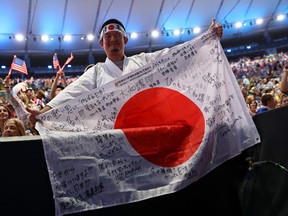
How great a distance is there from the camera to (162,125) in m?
1.97

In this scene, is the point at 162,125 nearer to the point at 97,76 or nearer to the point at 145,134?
the point at 145,134

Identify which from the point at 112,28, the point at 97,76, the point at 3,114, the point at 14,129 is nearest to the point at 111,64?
the point at 97,76

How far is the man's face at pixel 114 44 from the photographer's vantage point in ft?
8.33

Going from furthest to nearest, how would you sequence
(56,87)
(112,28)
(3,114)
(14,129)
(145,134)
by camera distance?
(56,87)
(3,114)
(14,129)
(112,28)
(145,134)

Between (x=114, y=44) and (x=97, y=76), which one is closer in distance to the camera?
(x=97, y=76)

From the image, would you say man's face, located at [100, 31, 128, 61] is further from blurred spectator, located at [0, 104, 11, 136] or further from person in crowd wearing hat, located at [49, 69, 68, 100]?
person in crowd wearing hat, located at [49, 69, 68, 100]

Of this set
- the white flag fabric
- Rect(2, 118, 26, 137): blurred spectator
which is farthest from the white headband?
Rect(2, 118, 26, 137): blurred spectator

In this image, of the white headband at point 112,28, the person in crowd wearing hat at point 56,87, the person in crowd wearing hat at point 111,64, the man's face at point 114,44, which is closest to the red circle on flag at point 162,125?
the person in crowd wearing hat at point 111,64

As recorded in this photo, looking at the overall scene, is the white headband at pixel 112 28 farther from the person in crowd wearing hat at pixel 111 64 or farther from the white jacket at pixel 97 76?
the white jacket at pixel 97 76

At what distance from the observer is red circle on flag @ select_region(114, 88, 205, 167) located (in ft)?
6.22

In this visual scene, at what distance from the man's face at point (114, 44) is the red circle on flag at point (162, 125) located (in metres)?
0.58

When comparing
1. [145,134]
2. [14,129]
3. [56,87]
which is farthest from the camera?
[56,87]

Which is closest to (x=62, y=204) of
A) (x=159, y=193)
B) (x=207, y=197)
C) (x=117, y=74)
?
(x=159, y=193)

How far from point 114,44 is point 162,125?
95 centimetres
